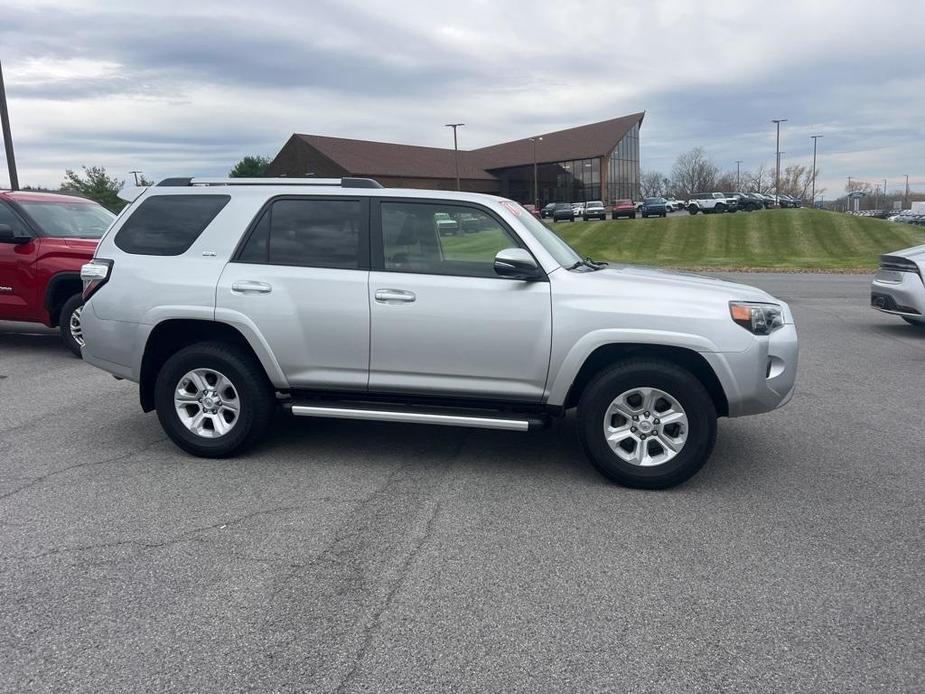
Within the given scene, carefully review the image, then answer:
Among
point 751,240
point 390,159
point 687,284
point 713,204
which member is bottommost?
point 751,240

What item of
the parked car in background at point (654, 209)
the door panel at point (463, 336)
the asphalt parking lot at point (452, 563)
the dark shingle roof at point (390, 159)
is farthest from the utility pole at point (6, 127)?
the dark shingle roof at point (390, 159)

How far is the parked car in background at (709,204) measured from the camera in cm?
6053

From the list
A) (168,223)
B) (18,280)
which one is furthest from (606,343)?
(18,280)

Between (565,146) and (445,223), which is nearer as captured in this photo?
(445,223)

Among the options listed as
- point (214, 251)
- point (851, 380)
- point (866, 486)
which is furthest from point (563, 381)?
point (851, 380)

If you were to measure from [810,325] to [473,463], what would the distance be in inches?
336

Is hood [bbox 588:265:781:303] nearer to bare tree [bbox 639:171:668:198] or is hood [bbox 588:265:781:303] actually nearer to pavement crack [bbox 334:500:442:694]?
pavement crack [bbox 334:500:442:694]

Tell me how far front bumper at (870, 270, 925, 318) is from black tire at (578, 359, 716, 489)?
7.36 m

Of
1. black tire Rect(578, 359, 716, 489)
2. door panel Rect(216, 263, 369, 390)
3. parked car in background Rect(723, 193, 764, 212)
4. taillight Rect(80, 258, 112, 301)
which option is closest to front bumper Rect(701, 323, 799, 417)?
black tire Rect(578, 359, 716, 489)

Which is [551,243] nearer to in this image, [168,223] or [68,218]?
[168,223]

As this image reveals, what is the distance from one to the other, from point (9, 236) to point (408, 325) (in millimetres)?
6502

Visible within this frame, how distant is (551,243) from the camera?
5695mm

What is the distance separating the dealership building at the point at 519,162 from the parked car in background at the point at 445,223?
6786 cm

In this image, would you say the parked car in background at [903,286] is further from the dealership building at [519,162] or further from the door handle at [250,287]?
the dealership building at [519,162]
